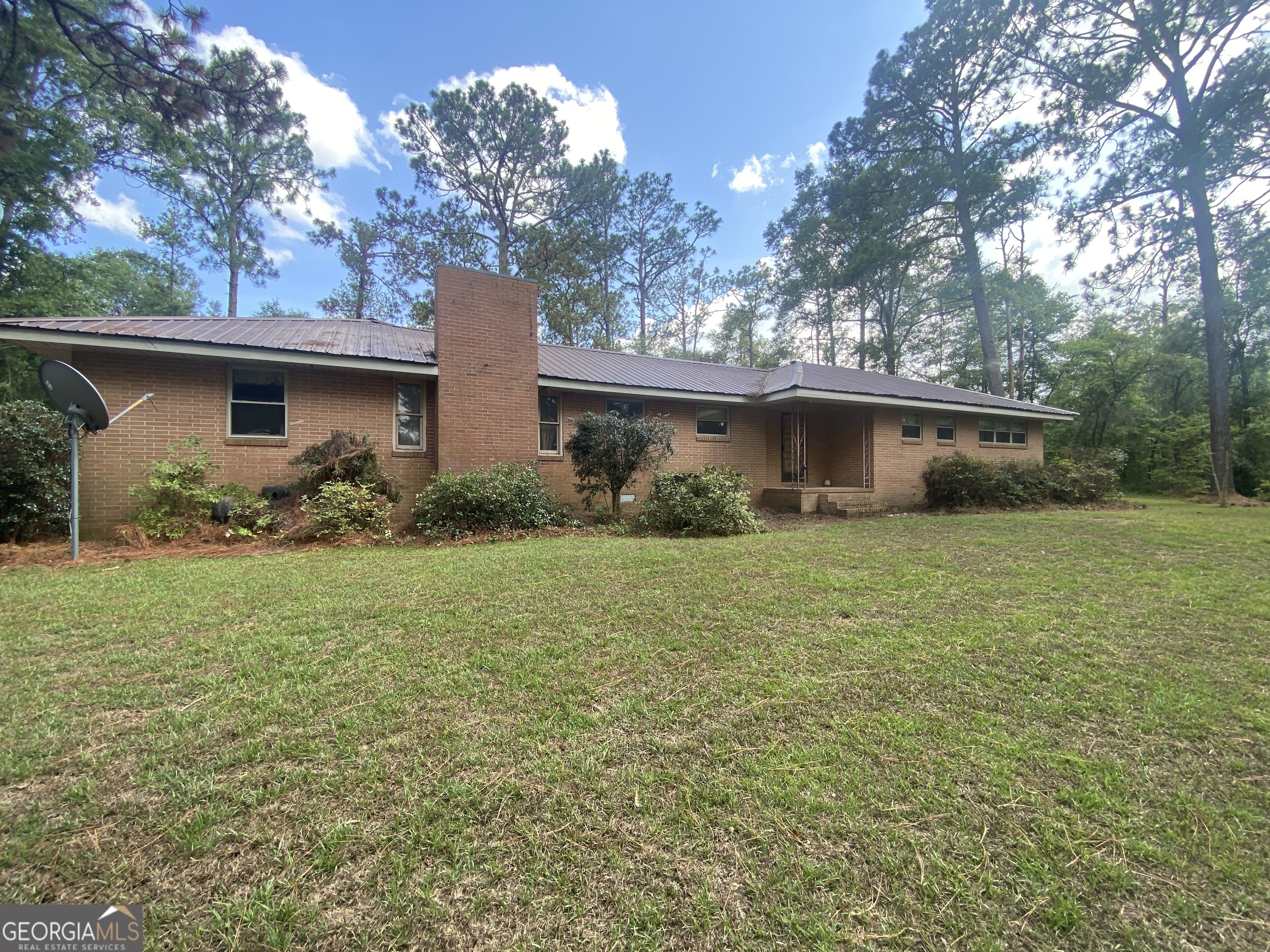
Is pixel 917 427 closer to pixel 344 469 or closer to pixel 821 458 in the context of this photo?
pixel 821 458

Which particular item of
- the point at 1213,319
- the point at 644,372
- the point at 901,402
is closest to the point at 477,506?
the point at 644,372

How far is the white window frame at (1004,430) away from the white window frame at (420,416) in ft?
50.1

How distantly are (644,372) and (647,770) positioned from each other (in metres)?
11.4

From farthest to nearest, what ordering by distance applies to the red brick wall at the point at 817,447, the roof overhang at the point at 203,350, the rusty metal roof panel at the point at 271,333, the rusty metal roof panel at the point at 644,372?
the red brick wall at the point at 817,447, the rusty metal roof panel at the point at 644,372, the rusty metal roof panel at the point at 271,333, the roof overhang at the point at 203,350

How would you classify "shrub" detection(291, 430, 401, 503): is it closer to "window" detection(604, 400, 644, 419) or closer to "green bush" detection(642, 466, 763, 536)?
"green bush" detection(642, 466, 763, 536)

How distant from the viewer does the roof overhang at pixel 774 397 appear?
1070 cm

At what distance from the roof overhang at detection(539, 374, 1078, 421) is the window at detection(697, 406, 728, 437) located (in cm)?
23

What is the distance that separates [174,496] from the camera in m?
7.57

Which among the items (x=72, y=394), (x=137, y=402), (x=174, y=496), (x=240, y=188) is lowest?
(x=174, y=496)

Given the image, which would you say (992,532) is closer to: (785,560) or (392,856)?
(785,560)

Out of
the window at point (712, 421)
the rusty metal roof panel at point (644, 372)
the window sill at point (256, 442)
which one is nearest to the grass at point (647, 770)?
the window sill at point (256, 442)

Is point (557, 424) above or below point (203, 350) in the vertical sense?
below

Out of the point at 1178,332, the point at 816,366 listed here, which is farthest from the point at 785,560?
the point at 1178,332

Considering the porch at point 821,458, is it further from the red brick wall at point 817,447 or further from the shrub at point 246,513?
the shrub at point 246,513
